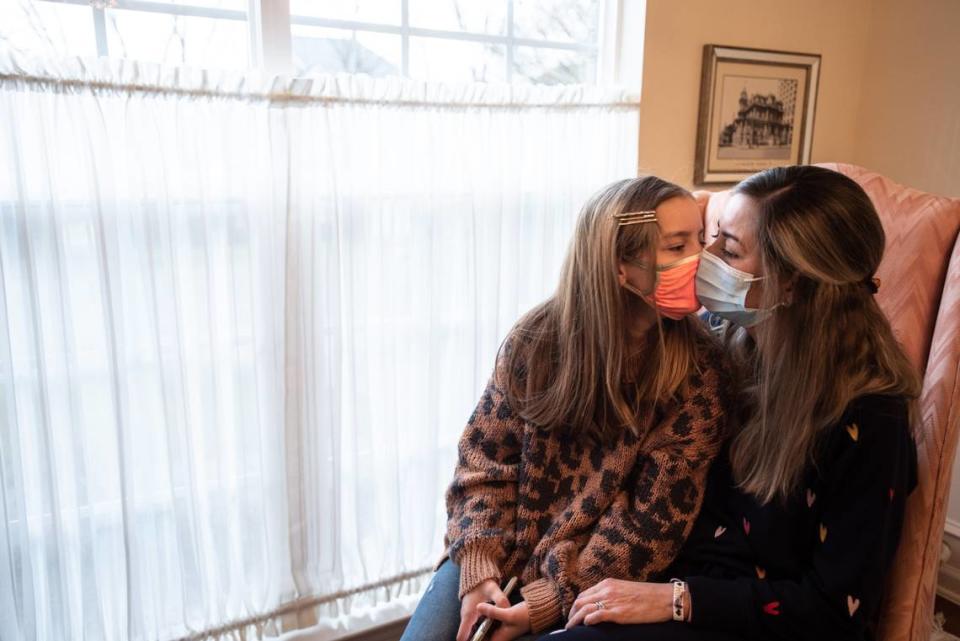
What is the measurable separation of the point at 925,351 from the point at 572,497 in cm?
70

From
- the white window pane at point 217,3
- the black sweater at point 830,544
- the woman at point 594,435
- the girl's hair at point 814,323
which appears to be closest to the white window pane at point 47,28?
the white window pane at point 217,3

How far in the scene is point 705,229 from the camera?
1662 mm

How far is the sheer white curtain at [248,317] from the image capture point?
145 centimetres

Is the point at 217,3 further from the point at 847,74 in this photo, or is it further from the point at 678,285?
the point at 847,74

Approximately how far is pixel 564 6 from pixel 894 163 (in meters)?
1.27

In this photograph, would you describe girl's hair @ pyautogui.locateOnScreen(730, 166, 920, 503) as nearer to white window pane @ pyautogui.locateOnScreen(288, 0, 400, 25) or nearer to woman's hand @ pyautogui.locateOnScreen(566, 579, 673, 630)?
woman's hand @ pyautogui.locateOnScreen(566, 579, 673, 630)

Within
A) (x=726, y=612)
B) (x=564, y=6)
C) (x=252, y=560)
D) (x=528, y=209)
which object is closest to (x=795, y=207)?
(x=726, y=612)

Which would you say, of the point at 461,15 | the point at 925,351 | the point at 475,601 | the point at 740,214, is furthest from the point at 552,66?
the point at 475,601

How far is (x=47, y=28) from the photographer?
4.58 ft

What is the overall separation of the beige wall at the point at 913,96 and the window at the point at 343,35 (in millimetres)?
1033

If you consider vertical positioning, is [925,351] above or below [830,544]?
above

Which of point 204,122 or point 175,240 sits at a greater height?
point 204,122

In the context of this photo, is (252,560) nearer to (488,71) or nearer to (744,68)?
(488,71)

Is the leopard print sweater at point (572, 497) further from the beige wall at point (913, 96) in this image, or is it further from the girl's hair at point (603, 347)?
the beige wall at point (913, 96)
